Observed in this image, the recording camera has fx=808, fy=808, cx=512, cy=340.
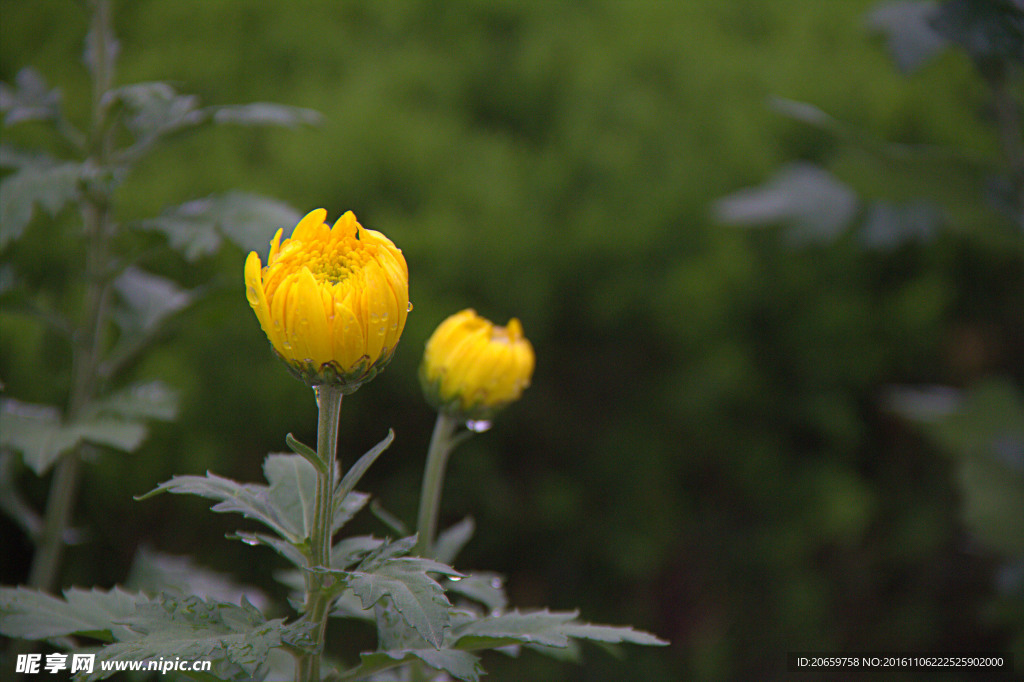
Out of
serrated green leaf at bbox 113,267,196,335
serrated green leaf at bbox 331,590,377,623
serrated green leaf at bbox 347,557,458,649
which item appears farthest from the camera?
serrated green leaf at bbox 113,267,196,335

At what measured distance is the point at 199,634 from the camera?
0.76 m

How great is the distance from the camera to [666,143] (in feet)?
8.16

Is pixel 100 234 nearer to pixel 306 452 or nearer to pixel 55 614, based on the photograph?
pixel 55 614

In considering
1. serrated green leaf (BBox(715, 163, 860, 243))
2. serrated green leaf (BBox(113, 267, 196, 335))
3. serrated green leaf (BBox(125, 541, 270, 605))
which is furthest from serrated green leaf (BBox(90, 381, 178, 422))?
serrated green leaf (BBox(715, 163, 860, 243))

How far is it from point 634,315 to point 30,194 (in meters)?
1.56

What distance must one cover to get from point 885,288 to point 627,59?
1.12 meters

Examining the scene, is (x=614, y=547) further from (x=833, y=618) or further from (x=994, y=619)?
(x=994, y=619)

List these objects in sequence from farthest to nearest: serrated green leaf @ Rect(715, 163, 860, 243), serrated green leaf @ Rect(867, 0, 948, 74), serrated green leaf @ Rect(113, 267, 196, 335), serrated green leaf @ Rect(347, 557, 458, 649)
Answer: serrated green leaf @ Rect(715, 163, 860, 243)
serrated green leaf @ Rect(867, 0, 948, 74)
serrated green leaf @ Rect(113, 267, 196, 335)
serrated green leaf @ Rect(347, 557, 458, 649)

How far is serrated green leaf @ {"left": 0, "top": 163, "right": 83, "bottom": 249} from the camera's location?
1049 millimetres

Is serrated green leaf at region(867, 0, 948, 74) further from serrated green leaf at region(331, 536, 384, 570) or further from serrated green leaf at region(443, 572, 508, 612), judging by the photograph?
serrated green leaf at region(331, 536, 384, 570)

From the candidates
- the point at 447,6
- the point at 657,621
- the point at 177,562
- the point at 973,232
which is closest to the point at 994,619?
the point at 657,621

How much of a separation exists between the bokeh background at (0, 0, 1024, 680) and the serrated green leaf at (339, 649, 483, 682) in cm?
99

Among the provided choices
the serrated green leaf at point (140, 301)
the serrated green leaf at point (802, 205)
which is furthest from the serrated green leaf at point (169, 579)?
the serrated green leaf at point (802, 205)

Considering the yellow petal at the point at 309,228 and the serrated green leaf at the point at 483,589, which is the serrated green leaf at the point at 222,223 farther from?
the serrated green leaf at the point at 483,589
